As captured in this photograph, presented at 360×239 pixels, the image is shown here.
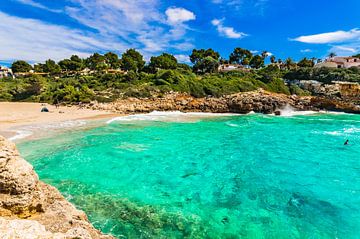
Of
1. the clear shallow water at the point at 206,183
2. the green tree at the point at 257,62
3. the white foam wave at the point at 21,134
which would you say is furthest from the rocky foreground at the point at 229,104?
the green tree at the point at 257,62

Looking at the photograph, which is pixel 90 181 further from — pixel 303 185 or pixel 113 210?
pixel 303 185

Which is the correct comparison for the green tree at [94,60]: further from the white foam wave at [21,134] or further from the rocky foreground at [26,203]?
the rocky foreground at [26,203]

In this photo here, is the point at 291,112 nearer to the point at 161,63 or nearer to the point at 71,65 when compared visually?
the point at 161,63

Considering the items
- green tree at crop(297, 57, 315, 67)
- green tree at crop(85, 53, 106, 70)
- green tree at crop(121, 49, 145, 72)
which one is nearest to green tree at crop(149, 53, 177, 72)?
green tree at crop(121, 49, 145, 72)

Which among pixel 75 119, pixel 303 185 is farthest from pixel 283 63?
pixel 303 185

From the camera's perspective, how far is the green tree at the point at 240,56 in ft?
332

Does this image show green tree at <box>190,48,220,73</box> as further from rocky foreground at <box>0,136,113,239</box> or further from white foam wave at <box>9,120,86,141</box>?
rocky foreground at <box>0,136,113,239</box>

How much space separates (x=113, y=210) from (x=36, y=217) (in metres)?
3.81

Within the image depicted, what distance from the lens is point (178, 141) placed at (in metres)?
21.6

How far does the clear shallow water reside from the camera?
863 centimetres

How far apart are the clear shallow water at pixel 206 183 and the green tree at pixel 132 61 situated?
56.8 meters

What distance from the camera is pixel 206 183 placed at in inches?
497

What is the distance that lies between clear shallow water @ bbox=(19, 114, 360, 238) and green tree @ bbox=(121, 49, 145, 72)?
2237 inches

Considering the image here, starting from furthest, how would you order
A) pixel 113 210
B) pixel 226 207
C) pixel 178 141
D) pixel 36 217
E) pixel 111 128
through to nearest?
pixel 111 128 → pixel 178 141 → pixel 226 207 → pixel 113 210 → pixel 36 217
